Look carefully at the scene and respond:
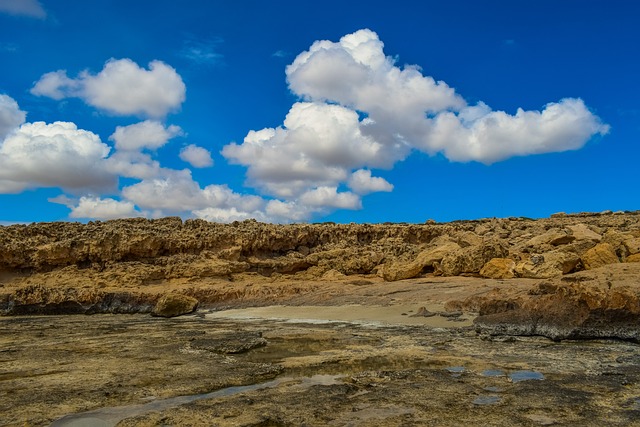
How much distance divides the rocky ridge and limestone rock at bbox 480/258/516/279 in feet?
0.12

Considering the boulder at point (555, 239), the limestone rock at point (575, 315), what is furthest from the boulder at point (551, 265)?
the limestone rock at point (575, 315)

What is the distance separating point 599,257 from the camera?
1555 centimetres

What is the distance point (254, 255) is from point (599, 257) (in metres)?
18.2

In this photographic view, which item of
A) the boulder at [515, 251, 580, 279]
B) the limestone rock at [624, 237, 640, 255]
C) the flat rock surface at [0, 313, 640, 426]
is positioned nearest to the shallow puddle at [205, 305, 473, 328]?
the flat rock surface at [0, 313, 640, 426]

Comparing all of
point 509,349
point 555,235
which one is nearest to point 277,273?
point 555,235

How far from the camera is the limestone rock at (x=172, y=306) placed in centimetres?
1927

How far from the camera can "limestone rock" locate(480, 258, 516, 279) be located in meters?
17.8

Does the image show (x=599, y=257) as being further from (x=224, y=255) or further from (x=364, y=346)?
(x=224, y=255)

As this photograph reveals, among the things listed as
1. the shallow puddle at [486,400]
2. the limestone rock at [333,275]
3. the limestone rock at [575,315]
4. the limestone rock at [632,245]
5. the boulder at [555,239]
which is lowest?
the shallow puddle at [486,400]

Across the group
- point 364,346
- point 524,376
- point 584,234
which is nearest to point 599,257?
point 584,234

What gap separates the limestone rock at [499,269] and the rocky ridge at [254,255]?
0.04 meters

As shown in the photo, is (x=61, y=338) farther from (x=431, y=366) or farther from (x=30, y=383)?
(x=431, y=366)

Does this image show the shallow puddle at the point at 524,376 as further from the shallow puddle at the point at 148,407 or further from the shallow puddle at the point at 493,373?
the shallow puddle at the point at 148,407

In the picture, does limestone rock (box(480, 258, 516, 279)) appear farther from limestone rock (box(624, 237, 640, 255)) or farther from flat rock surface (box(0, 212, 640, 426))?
limestone rock (box(624, 237, 640, 255))
